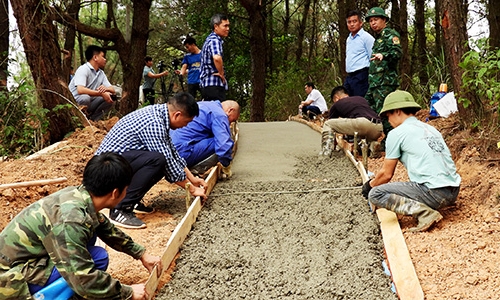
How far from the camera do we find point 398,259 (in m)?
2.87

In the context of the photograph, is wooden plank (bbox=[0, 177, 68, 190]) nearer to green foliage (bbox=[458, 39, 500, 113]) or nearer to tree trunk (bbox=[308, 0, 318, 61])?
green foliage (bbox=[458, 39, 500, 113])

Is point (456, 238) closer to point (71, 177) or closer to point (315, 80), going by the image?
point (71, 177)

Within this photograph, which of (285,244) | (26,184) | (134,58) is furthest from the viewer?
(134,58)

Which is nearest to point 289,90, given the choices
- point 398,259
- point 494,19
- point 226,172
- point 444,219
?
point 494,19

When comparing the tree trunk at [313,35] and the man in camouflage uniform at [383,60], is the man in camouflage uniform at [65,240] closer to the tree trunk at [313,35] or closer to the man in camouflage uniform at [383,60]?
the man in camouflage uniform at [383,60]

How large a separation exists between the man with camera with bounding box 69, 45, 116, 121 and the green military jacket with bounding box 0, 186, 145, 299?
4804 millimetres

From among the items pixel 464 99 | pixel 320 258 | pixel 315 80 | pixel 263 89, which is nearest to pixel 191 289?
pixel 320 258

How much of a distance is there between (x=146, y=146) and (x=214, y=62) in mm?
2763

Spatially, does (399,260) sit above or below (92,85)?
below

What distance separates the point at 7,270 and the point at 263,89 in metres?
12.7

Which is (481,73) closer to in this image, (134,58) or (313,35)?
(134,58)

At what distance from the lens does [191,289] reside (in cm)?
288

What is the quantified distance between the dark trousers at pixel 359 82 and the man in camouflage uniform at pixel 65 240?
4.76m

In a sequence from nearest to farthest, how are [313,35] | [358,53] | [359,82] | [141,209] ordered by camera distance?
1. [141,209]
2. [358,53]
3. [359,82]
4. [313,35]
